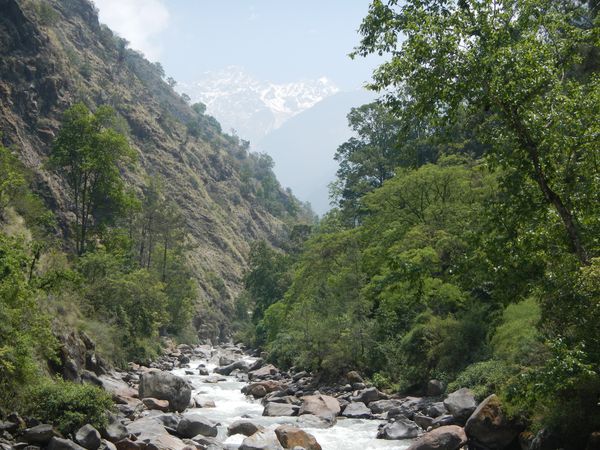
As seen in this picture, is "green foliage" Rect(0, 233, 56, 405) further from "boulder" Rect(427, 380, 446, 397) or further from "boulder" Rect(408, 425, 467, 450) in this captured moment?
"boulder" Rect(427, 380, 446, 397)

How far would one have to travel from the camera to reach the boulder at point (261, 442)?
18109mm

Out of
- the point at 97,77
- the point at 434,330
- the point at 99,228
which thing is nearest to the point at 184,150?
the point at 97,77

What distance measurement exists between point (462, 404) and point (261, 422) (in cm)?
836

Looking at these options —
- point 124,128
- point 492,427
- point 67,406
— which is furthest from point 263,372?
point 124,128

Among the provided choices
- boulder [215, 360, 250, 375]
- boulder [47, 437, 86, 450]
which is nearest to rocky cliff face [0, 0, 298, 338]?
boulder [215, 360, 250, 375]

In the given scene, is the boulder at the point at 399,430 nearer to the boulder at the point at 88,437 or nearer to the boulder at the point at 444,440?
the boulder at the point at 444,440

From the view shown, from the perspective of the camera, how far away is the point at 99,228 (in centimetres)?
4909

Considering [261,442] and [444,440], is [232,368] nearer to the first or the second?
[261,442]

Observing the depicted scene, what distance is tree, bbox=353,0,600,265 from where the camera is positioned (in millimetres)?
11117

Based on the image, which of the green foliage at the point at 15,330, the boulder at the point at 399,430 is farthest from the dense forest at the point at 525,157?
the green foliage at the point at 15,330

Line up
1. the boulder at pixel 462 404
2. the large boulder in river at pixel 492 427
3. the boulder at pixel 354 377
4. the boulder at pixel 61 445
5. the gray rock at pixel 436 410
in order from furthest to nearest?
the boulder at pixel 354 377
the gray rock at pixel 436 410
the boulder at pixel 462 404
the large boulder in river at pixel 492 427
the boulder at pixel 61 445

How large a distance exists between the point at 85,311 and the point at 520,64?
101 ft

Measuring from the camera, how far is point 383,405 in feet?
81.9

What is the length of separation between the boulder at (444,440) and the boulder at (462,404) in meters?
1.70
